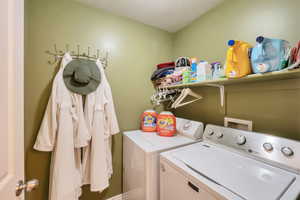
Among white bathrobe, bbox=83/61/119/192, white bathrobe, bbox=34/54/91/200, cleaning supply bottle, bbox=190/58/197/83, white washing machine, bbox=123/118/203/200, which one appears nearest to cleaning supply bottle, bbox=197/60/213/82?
cleaning supply bottle, bbox=190/58/197/83

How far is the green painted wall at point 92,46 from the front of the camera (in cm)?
117

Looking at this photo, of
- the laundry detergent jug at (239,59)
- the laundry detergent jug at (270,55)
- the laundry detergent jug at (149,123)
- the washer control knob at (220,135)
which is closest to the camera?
the laundry detergent jug at (270,55)

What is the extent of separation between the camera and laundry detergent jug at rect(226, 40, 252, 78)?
85cm

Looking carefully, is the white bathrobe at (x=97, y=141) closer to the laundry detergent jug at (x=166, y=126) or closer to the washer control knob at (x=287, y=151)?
the laundry detergent jug at (x=166, y=126)

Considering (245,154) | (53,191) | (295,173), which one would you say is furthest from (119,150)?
(295,173)

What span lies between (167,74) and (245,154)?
1.15 metres

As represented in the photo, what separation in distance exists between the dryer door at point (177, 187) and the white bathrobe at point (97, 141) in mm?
669

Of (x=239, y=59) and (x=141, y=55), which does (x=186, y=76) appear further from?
(x=141, y=55)

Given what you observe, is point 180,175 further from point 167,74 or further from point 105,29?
point 105,29

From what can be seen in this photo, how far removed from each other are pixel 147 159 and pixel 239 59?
40.4 inches

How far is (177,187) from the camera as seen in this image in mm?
770

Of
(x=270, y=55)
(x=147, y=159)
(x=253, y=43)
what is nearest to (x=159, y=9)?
(x=253, y=43)
